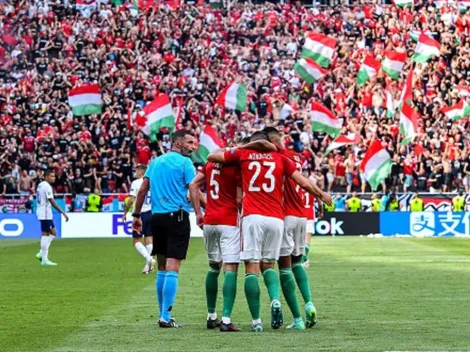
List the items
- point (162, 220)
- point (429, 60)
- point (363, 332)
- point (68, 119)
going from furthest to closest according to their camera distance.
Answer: point (429, 60)
point (68, 119)
point (162, 220)
point (363, 332)

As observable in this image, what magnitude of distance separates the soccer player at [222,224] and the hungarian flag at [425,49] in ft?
122

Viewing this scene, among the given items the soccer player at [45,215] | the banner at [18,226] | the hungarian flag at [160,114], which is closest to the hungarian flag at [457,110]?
the hungarian flag at [160,114]

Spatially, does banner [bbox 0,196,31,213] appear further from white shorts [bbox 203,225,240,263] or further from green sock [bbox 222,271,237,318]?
green sock [bbox 222,271,237,318]

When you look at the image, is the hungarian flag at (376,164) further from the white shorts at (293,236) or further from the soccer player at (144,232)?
the white shorts at (293,236)

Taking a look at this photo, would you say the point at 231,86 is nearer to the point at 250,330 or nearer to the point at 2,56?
the point at 2,56

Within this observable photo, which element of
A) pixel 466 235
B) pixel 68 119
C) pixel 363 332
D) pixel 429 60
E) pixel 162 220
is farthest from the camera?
pixel 429 60

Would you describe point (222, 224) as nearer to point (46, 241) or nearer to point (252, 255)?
point (252, 255)

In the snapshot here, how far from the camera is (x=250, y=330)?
547 inches

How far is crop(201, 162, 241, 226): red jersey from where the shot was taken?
14.2 m

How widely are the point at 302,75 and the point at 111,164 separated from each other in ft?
29.5

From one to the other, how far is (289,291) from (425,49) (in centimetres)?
3741

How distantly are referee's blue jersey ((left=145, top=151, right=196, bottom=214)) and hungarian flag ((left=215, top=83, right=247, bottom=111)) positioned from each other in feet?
107

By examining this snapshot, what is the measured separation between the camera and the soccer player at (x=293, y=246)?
14.3 metres

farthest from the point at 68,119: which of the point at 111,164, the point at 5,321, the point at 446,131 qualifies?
the point at 5,321
